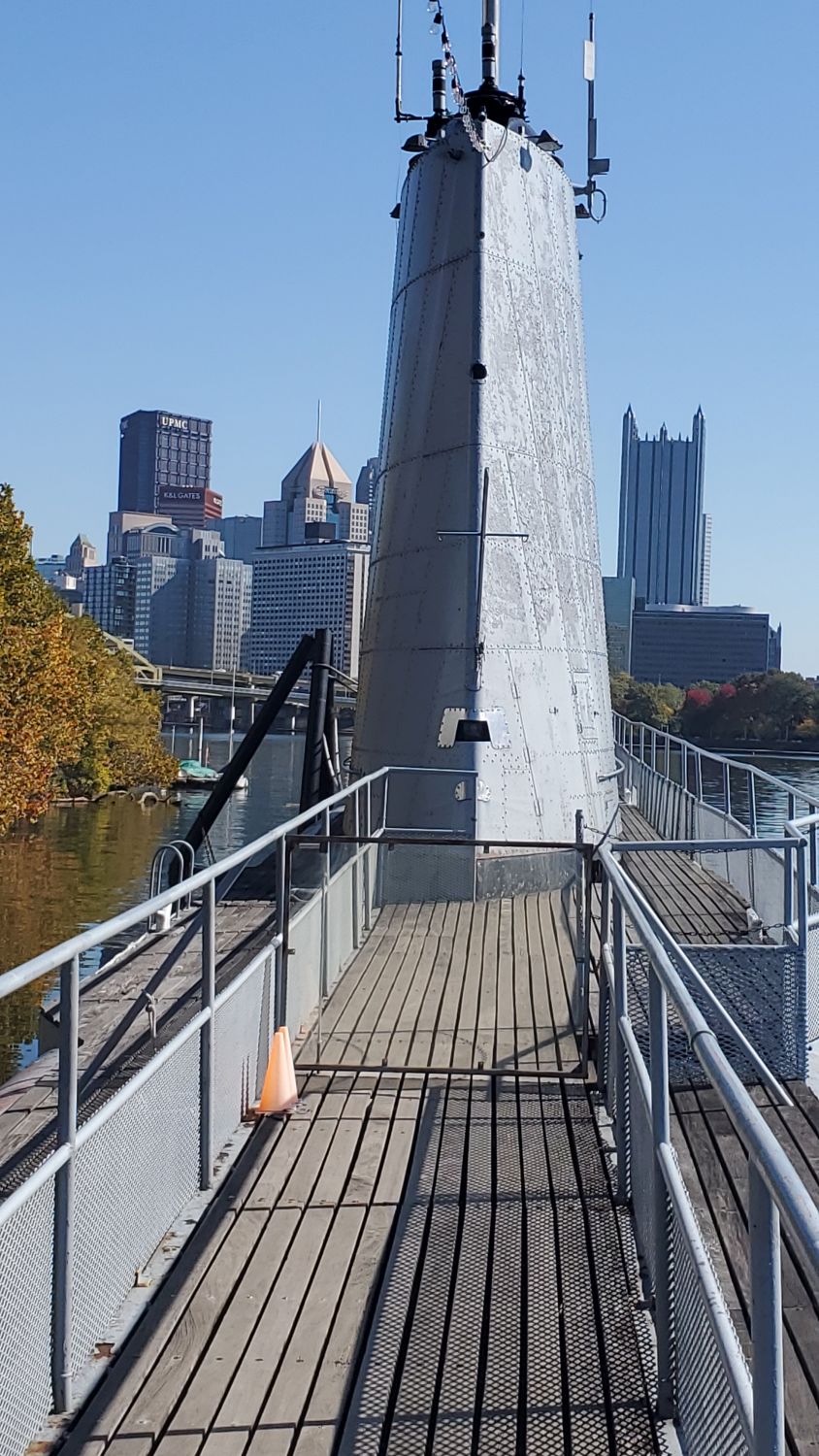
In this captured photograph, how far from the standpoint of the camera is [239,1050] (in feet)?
20.5

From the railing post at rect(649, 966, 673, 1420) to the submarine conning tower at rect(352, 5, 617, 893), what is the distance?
8.66 meters

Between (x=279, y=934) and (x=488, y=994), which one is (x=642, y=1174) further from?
(x=488, y=994)

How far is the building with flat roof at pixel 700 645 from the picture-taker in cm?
17625

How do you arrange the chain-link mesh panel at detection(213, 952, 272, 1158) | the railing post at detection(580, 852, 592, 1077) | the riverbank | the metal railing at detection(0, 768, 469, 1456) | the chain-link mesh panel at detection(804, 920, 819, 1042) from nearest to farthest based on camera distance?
the metal railing at detection(0, 768, 469, 1456) → the chain-link mesh panel at detection(213, 952, 272, 1158) → the railing post at detection(580, 852, 592, 1077) → the chain-link mesh panel at detection(804, 920, 819, 1042) → the riverbank

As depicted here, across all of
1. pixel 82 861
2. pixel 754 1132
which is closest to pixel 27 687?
pixel 82 861

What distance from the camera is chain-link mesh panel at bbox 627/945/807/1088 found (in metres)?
7.62

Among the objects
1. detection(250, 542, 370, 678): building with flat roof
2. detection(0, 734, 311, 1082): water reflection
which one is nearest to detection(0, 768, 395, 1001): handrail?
detection(0, 734, 311, 1082): water reflection

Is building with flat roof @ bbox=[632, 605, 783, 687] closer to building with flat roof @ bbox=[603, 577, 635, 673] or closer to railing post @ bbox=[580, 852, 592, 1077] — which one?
building with flat roof @ bbox=[603, 577, 635, 673]

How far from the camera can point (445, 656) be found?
13297mm

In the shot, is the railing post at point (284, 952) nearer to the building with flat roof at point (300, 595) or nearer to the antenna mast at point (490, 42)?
the antenna mast at point (490, 42)

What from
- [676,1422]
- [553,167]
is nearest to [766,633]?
[553,167]

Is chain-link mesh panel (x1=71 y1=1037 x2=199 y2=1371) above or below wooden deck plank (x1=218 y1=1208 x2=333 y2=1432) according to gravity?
above

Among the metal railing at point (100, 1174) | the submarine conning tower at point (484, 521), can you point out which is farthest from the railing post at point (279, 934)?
the submarine conning tower at point (484, 521)

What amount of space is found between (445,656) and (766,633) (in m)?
174
